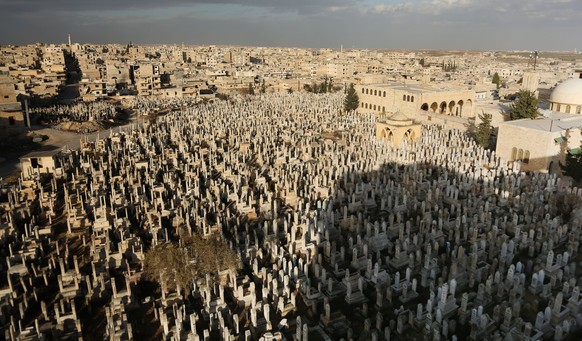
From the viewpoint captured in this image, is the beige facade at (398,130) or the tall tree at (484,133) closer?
the tall tree at (484,133)

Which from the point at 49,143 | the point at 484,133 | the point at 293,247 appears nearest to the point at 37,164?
the point at 49,143

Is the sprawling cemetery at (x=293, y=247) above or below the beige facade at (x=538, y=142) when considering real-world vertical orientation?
below

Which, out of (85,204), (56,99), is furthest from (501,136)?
(56,99)

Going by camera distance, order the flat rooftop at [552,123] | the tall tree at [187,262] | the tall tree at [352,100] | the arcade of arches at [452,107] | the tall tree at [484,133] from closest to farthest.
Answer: the tall tree at [187,262] < the flat rooftop at [552,123] < the tall tree at [484,133] < the arcade of arches at [452,107] < the tall tree at [352,100]

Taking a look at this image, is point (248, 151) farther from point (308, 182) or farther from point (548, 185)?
point (548, 185)

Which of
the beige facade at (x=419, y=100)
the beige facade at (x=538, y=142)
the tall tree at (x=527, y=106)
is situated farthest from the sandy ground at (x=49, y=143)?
the tall tree at (x=527, y=106)

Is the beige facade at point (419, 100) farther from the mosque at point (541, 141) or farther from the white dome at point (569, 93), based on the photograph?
the mosque at point (541, 141)

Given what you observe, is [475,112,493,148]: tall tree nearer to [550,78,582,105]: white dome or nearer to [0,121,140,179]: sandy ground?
[550,78,582,105]: white dome
